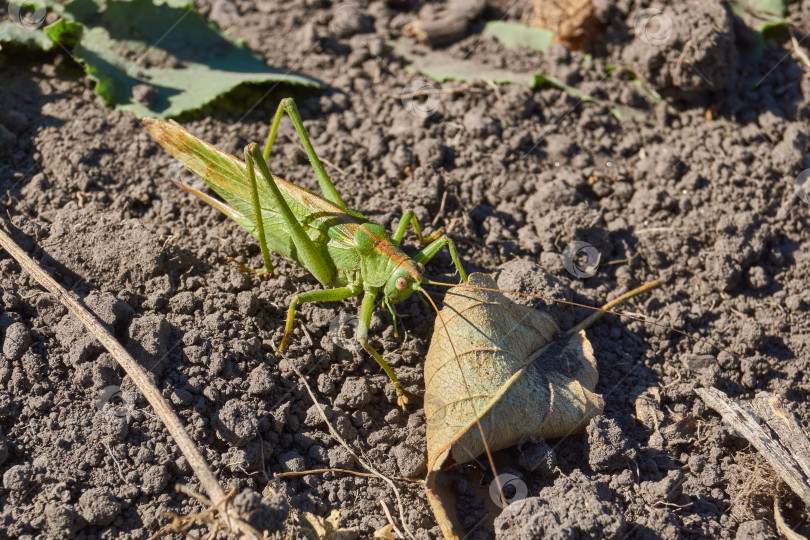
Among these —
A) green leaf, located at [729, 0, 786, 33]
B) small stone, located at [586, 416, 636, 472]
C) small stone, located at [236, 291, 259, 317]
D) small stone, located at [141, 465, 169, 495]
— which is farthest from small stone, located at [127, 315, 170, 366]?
green leaf, located at [729, 0, 786, 33]

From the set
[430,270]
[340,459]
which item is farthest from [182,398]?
[430,270]

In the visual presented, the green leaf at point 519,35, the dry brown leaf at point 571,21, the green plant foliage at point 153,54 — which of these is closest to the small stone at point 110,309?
the green plant foliage at point 153,54

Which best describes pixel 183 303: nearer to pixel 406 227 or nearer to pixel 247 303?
pixel 247 303

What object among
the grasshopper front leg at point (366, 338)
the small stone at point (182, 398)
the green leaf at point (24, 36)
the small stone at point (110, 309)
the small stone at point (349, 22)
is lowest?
the grasshopper front leg at point (366, 338)

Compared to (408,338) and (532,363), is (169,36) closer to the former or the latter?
(408,338)

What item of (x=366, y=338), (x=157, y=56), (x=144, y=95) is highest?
(x=157, y=56)

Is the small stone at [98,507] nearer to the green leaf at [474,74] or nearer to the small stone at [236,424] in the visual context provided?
the small stone at [236,424]
